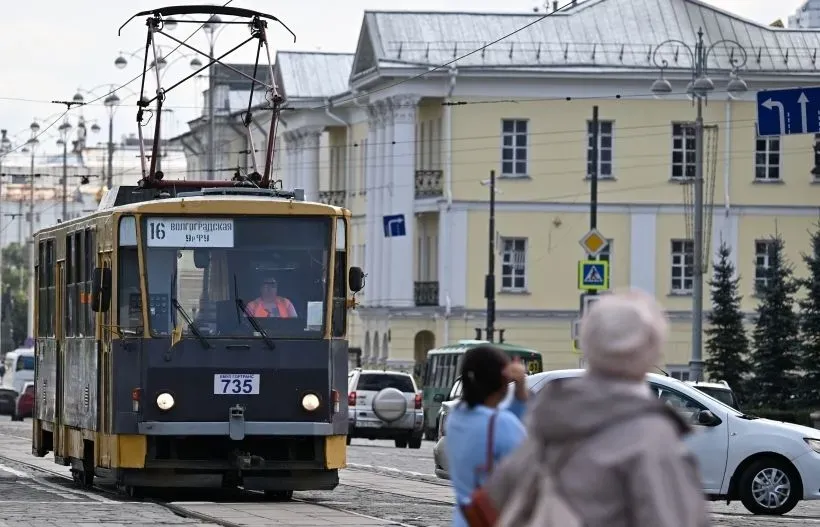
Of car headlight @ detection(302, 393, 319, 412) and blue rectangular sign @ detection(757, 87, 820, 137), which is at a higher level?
blue rectangular sign @ detection(757, 87, 820, 137)

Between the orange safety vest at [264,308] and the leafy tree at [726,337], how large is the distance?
31.9 meters

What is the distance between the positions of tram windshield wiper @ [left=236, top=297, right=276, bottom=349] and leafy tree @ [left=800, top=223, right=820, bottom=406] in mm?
27782

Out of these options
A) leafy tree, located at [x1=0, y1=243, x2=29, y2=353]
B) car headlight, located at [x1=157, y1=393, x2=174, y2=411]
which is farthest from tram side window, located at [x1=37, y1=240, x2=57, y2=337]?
leafy tree, located at [x1=0, y1=243, x2=29, y2=353]

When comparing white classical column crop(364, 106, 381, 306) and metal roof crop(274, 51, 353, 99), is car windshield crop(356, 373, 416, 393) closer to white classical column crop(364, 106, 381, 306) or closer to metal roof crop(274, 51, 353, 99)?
white classical column crop(364, 106, 381, 306)

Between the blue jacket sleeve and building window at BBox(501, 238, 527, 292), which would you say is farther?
building window at BBox(501, 238, 527, 292)

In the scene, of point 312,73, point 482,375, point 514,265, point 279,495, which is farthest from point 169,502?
point 312,73

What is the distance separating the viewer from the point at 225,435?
18.4 meters

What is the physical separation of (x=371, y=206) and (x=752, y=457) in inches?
1876

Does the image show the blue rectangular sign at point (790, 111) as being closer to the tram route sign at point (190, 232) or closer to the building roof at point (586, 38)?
the tram route sign at point (190, 232)

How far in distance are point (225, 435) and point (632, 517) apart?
45.4 ft

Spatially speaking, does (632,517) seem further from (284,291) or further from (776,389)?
(776,389)

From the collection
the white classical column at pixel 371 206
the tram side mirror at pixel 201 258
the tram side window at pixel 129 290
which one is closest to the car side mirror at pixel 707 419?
the tram side mirror at pixel 201 258

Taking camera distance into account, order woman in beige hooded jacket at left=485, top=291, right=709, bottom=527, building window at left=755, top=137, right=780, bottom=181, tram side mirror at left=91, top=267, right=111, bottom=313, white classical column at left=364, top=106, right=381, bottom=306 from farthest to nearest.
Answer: white classical column at left=364, top=106, right=381, bottom=306, building window at left=755, top=137, right=780, bottom=181, tram side mirror at left=91, top=267, right=111, bottom=313, woman in beige hooded jacket at left=485, top=291, right=709, bottom=527

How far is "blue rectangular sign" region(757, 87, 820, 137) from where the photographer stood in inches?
878
